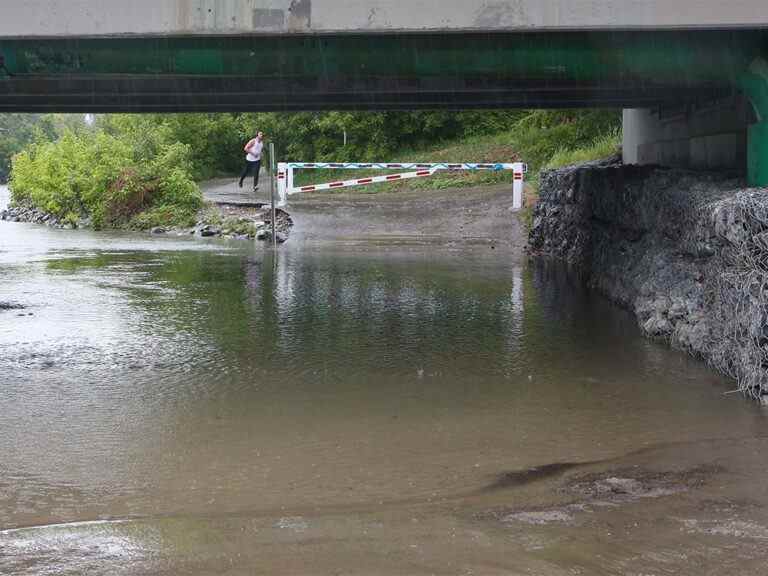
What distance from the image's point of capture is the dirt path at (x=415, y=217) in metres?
25.0

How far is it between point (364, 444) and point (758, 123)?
6.04 metres

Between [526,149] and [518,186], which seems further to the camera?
[526,149]

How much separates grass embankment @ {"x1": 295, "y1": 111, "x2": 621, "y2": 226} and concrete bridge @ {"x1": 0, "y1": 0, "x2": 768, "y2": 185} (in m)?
11.1

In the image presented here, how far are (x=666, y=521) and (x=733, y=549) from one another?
0.48 metres

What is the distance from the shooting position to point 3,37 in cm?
801

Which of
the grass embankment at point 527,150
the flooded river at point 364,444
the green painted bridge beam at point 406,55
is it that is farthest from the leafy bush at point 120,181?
the green painted bridge beam at point 406,55

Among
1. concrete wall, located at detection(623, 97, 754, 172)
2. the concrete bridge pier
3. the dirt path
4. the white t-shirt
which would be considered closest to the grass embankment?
the dirt path

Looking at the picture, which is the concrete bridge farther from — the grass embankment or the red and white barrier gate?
the grass embankment

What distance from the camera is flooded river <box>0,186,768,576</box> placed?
5.08m

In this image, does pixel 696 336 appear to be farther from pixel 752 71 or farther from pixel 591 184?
pixel 591 184

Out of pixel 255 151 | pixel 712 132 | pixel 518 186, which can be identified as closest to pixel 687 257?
pixel 712 132

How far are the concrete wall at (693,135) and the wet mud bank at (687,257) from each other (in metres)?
0.80

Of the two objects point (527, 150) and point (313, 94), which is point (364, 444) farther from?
point (527, 150)

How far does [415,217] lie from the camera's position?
27.3 metres
